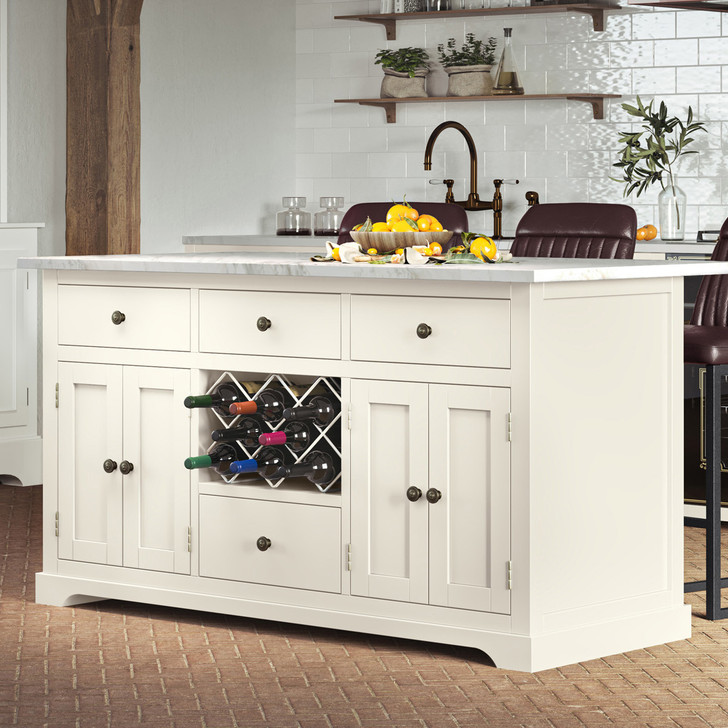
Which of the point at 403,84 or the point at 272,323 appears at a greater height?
the point at 403,84

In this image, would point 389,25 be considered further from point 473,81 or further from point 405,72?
point 473,81

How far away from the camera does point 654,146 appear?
5941 mm

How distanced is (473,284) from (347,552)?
0.75 metres

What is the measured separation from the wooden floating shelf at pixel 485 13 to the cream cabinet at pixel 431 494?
3330 millimetres

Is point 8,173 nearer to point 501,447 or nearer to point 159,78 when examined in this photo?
point 159,78

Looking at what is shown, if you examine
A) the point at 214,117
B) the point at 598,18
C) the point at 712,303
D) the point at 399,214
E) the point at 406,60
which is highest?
the point at 598,18

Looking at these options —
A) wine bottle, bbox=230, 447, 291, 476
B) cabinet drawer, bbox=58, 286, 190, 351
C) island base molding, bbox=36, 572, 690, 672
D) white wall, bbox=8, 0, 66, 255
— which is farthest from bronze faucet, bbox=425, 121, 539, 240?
island base molding, bbox=36, 572, 690, 672

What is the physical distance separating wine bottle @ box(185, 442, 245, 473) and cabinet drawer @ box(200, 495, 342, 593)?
10 centimetres

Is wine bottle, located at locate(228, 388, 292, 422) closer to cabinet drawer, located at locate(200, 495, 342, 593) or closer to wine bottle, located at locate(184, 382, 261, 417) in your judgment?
wine bottle, located at locate(184, 382, 261, 417)

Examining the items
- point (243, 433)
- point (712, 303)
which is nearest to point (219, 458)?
point (243, 433)

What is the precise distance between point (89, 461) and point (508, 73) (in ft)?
10.9

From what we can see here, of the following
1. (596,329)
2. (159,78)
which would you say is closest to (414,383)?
(596,329)

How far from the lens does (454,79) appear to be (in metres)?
6.53

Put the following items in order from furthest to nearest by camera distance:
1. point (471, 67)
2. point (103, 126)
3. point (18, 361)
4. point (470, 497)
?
point (471, 67) → point (18, 361) → point (103, 126) → point (470, 497)
